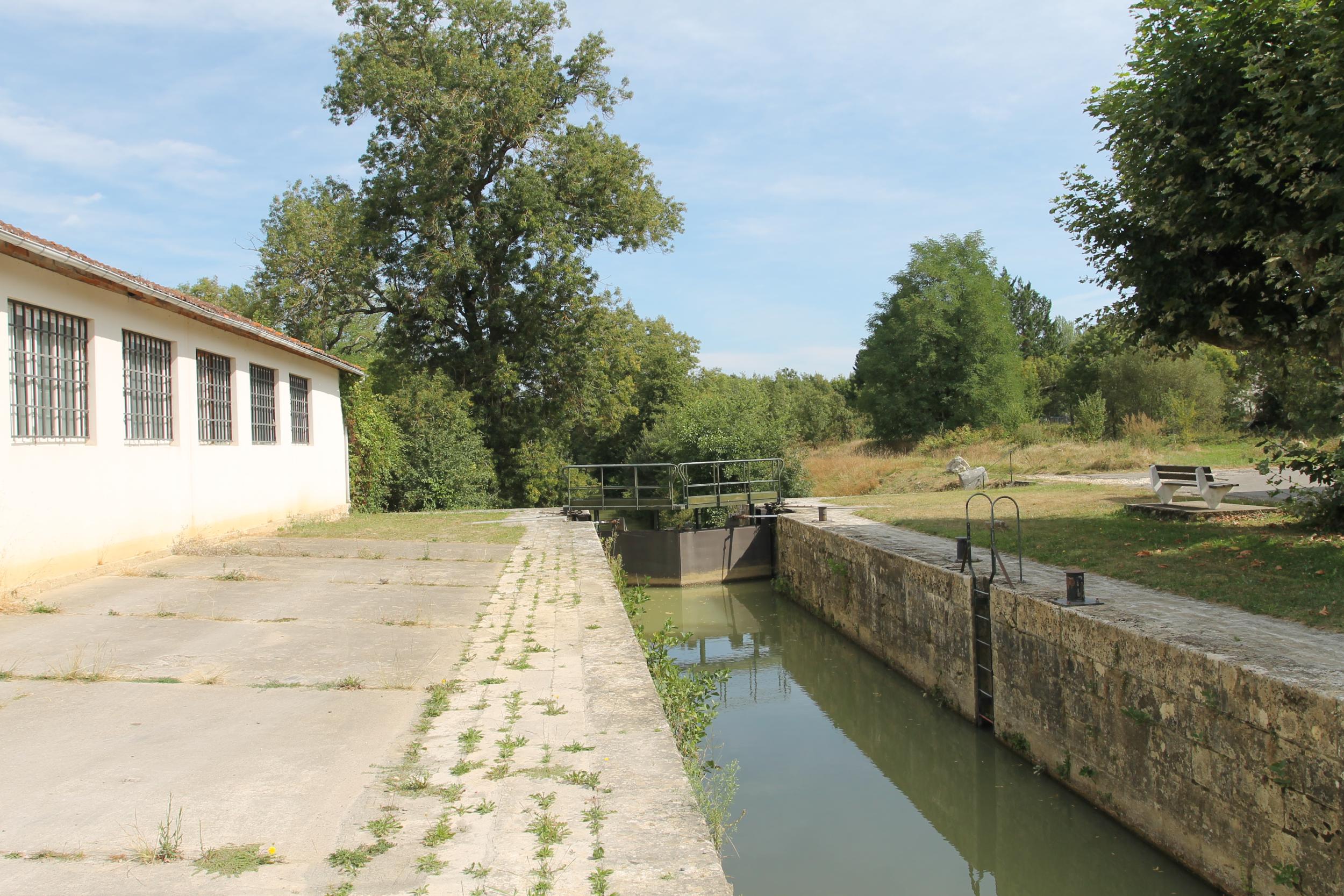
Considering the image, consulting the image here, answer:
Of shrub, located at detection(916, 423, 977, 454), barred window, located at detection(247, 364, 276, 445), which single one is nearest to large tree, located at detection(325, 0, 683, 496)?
barred window, located at detection(247, 364, 276, 445)

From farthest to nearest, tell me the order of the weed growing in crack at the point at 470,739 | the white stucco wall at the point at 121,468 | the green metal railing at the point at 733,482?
the green metal railing at the point at 733,482, the white stucco wall at the point at 121,468, the weed growing in crack at the point at 470,739

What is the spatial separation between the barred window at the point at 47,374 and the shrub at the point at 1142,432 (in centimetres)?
2635

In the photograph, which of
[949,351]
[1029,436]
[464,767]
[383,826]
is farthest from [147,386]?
[949,351]

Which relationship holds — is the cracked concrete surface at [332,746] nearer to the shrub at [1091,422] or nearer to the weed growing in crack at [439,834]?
the weed growing in crack at [439,834]

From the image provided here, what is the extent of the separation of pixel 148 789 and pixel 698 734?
463cm

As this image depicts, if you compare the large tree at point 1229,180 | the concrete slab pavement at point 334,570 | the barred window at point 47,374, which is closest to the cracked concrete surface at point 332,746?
the concrete slab pavement at point 334,570

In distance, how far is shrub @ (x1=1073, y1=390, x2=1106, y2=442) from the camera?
29031 mm

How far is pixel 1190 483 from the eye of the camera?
1288 cm

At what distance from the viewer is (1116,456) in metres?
24.6

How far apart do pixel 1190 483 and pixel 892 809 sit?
769cm

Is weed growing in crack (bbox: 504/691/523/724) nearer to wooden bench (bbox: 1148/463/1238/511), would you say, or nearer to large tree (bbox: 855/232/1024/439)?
wooden bench (bbox: 1148/463/1238/511)

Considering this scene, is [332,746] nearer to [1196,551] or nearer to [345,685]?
[345,685]

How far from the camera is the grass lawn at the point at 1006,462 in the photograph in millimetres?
24281

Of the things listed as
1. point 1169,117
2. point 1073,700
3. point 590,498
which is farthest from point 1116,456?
point 1073,700
